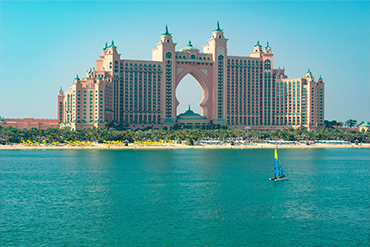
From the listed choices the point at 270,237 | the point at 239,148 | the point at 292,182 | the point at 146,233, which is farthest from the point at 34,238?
the point at 239,148

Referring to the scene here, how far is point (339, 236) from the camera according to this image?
171 ft

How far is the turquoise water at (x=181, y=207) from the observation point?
51.7 m

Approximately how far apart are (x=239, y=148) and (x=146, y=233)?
147751 millimetres

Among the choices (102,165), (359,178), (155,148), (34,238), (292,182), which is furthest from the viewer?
(155,148)

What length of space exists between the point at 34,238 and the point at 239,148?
153247mm

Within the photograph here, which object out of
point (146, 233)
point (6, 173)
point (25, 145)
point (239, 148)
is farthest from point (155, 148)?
point (146, 233)

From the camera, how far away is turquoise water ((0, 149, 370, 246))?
5169 centimetres

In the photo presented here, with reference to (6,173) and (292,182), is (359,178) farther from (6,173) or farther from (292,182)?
(6,173)

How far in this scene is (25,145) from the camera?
7500 inches

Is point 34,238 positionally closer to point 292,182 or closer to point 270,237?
point 270,237

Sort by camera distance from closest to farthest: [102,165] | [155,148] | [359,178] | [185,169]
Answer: [359,178] → [185,169] → [102,165] → [155,148]

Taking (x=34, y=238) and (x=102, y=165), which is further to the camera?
(x=102, y=165)

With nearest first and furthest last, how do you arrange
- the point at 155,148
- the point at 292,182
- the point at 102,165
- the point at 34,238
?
the point at 34,238
the point at 292,182
the point at 102,165
the point at 155,148

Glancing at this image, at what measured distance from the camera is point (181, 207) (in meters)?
65.9
